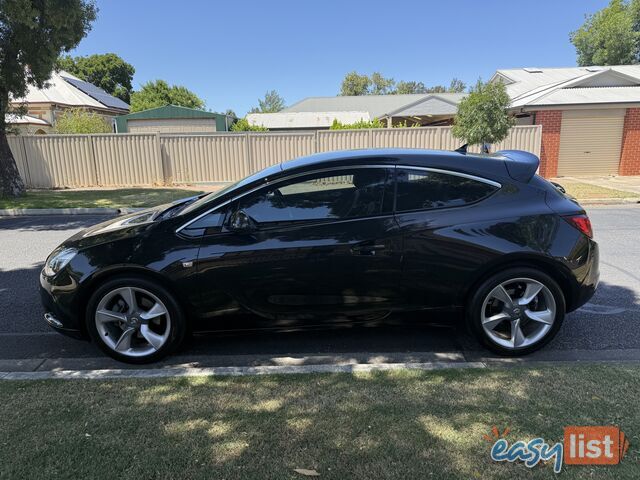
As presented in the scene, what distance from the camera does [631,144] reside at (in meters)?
17.8

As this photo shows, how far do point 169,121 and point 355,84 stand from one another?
2629 inches

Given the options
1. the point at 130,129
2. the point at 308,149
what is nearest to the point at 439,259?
the point at 308,149

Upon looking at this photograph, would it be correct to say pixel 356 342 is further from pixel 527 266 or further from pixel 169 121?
pixel 169 121

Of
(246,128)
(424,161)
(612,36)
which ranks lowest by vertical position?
(424,161)

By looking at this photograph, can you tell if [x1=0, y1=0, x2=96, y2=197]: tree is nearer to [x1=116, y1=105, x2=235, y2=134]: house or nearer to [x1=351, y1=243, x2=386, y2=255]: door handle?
[x1=351, y1=243, x2=386, y2=255]: door handle

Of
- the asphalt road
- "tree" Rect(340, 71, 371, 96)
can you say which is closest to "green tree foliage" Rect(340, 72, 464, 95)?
"tree" Rect(340, 71, 371, 96)

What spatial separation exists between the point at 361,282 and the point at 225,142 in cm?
1471

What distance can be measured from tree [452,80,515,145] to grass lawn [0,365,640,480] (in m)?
12.4

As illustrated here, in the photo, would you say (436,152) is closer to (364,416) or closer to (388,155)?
(388,155)

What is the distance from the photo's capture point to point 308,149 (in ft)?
56.5

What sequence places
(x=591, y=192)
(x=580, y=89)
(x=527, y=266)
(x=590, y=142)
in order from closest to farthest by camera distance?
(x=527, y=266), (x=591, y=192), (x=590, y=142), (x=580, y=89)

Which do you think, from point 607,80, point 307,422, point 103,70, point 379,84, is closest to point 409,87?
point 379,84

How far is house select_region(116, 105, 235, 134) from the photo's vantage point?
27969mm

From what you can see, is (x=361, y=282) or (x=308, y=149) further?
(x=308, y=149)
